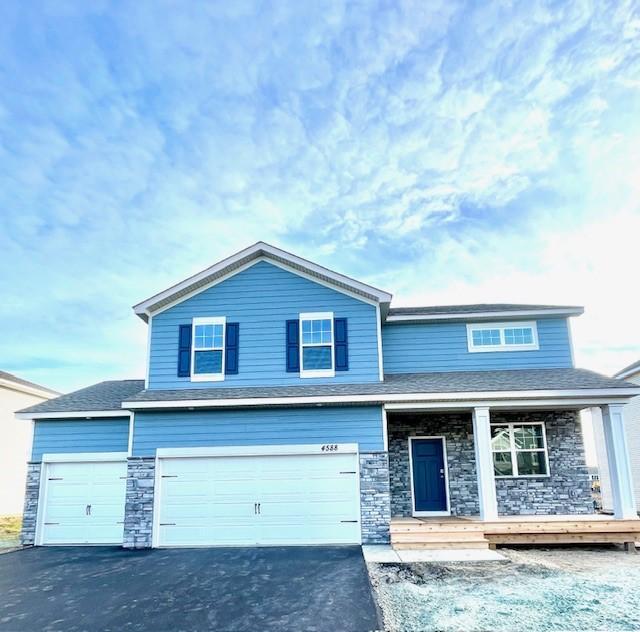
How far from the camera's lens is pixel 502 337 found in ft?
A: 43.2

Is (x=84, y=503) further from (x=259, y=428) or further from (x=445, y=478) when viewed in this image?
(x=445, y=478)

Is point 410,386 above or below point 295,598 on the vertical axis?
above

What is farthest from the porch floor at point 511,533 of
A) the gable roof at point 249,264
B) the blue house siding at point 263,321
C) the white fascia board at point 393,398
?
the gable roof at point 249,264

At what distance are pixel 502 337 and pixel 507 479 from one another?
3673mm

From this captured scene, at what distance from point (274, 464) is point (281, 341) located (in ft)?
9.41

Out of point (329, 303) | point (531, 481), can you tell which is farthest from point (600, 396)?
point (329, 303)

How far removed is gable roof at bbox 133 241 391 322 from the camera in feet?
38.8

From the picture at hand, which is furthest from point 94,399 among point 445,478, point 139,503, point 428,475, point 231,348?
point 445,478

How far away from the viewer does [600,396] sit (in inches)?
410

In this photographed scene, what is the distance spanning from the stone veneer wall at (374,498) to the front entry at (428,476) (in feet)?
6.41

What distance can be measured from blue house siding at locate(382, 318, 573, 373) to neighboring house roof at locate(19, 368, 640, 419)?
12.0 inches

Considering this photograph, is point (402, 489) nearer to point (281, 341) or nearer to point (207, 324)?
point (281, 341)

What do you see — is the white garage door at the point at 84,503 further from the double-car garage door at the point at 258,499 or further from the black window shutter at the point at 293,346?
the black window shutter at the point at 293,346

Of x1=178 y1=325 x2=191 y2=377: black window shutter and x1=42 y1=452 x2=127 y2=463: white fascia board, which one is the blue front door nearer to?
x1=178 y1=325 x2=191 y2=377: black window shutter
